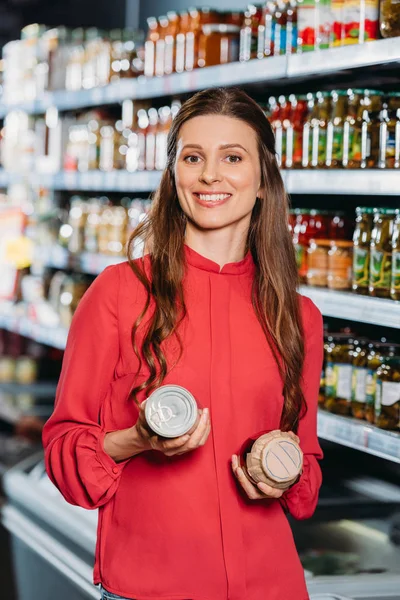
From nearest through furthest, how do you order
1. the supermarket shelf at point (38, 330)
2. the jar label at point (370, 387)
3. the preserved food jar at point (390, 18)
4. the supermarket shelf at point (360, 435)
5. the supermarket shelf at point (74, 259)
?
the supermarket shelf at point (360, 435)
the preserved food jar at point (390, 18)
the jar label at point (370, 387)
the supermarket shelf at point (74, 259)
the supermarket shelf at point (38, 330)

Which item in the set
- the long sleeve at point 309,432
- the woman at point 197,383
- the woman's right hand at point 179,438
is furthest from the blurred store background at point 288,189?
the woman's right hand at point 179,438

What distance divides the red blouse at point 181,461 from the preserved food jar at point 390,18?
107cm

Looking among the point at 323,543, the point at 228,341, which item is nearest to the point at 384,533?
the point at 323,543

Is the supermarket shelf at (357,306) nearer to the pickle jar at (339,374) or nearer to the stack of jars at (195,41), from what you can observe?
the pickle jar at (339,374)

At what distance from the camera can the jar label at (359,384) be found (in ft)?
8.88

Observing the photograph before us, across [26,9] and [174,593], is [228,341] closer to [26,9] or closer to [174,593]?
[174,593]

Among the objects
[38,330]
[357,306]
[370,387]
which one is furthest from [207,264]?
[38,330]

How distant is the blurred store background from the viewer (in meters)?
2.63

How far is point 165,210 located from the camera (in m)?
1.88

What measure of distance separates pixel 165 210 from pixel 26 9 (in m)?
5.73

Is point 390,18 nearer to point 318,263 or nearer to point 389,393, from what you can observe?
point 318,263

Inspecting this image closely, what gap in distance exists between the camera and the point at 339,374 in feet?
9.18

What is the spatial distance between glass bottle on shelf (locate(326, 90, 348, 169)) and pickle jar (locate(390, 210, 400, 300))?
0.33 metres

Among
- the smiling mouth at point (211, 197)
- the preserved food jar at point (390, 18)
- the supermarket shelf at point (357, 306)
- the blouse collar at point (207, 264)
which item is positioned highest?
the preserved food jar at point (390, 18)
